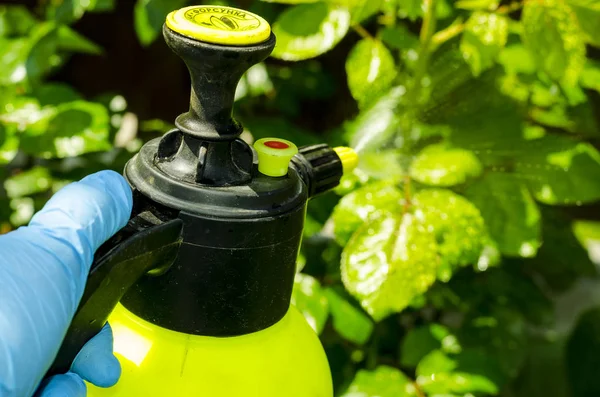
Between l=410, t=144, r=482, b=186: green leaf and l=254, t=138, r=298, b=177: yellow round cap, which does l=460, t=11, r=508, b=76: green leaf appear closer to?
l=410, t=144, r=482, b=186: green leaf

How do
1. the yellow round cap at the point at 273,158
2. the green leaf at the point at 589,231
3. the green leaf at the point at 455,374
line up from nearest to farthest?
the yellow round cap at the point at 273,158 < the green leaf at the point at 455,374 < the green leaf at the point at 589,231

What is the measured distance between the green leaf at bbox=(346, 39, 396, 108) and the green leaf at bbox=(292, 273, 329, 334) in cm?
25

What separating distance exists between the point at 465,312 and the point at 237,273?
2.36ft

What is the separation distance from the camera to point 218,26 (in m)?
0.51

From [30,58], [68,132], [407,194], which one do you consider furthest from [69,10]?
[407,194]

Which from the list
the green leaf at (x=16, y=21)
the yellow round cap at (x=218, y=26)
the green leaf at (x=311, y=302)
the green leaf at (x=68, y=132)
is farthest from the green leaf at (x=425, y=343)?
the green leaf at (x=16, y=21)

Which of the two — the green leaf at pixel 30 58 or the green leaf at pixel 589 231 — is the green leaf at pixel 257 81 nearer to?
the green leaf at pixel 30 58

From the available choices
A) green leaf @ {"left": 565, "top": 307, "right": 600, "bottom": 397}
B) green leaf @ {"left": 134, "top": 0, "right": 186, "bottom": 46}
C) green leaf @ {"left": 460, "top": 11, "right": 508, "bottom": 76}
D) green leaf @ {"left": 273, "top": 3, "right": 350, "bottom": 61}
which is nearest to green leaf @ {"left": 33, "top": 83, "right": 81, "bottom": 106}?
green leaf @ {"left": 134, "top": 0, "right": 186, "bottom": 46}

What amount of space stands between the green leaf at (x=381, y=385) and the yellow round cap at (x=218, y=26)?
518 mm

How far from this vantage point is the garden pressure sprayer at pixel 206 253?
51 cm

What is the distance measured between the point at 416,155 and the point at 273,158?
42cm

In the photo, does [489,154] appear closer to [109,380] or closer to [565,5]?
[565,5]

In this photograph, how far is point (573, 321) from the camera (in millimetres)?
1642

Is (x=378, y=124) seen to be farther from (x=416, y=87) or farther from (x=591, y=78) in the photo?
(x=591, y=78)
